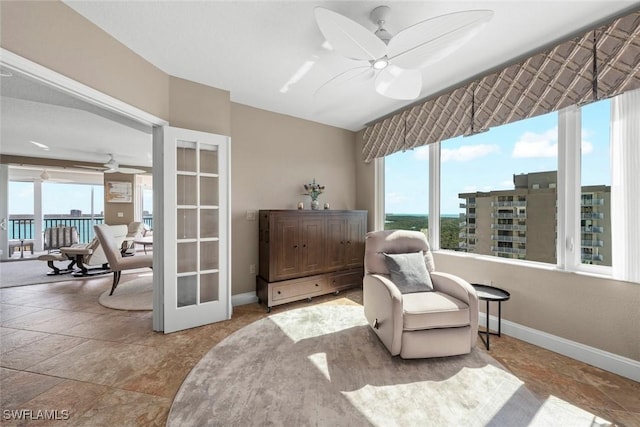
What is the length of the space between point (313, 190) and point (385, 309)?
2043 millimetres

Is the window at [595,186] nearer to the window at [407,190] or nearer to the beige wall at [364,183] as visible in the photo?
the window at [407,190]

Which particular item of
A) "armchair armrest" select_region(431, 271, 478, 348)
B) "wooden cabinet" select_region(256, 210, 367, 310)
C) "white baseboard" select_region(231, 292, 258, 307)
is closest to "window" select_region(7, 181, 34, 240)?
"white baseboard" select_region(231, 292, 258, 307)

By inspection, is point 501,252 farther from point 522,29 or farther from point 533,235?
point 522,29

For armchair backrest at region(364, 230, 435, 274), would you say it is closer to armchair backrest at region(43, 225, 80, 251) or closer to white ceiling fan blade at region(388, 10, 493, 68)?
white ceiling fan blade at region(388, 10, 493, 68)

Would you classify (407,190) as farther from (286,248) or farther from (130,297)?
(130,297)

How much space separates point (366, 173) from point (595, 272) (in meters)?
2.87

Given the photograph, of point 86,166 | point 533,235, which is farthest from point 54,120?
point 533,235

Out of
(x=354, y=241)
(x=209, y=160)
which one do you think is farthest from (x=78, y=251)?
(x=354, y=241)

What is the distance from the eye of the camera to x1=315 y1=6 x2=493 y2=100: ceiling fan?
1.30 meters

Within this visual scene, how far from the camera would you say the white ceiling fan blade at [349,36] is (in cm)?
132

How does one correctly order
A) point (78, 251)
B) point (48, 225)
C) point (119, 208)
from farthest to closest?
point (48, 225), point (119, 208), point (78, 251)

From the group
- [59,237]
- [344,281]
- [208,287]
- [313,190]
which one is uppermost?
[313,190]

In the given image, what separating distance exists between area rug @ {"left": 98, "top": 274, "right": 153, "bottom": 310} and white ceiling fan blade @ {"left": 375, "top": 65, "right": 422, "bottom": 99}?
12.0 feet

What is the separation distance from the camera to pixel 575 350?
2.06 metres
